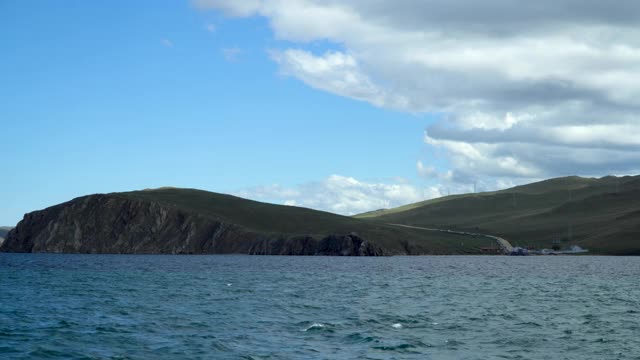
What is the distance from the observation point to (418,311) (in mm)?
78375

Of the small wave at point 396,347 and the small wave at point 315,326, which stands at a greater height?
the small wave at point 315,326

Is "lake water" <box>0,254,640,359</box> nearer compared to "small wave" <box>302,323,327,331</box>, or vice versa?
"lake water" <box>0,254,640,359</box>

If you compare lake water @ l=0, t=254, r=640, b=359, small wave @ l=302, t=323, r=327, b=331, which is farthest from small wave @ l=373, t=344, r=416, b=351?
small wave @ l=302, t=323, r=327, b=331

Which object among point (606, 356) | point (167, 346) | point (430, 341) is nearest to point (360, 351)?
point (430, 341)

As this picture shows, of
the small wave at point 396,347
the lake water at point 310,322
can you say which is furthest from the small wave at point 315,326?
the small wave at point 396,347

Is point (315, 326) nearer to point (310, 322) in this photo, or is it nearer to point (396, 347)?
point (310, 322)

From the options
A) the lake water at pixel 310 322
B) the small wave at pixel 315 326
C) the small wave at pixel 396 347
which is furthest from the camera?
the small wave at pixel 315 326

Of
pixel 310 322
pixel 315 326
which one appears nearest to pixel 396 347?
pixel 315 326

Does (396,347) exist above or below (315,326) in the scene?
below

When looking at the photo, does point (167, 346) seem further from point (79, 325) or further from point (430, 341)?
point (430, 341)

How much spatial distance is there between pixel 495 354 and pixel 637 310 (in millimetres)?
37233

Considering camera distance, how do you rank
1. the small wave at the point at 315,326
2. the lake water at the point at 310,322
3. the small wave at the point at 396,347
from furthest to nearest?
the small wave at the point at 315,326
the small wave at the point at 396,347
the lake water at the point at 310,322

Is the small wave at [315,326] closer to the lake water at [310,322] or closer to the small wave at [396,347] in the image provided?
the lake water at [310,322]

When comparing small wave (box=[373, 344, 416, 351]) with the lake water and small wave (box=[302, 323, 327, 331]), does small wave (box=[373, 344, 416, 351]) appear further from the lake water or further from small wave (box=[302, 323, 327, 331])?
small wave (box=[302, 323, 327, 331])
